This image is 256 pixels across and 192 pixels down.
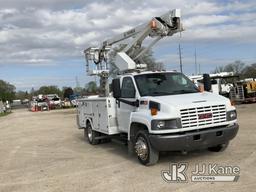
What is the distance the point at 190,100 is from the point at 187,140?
1.00 meters

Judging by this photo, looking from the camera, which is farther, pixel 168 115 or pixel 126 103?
pixel 126 103

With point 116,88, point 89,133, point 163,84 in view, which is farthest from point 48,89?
point 163,84

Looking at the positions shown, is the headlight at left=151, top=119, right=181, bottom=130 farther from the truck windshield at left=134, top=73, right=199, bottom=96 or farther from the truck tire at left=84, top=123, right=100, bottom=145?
the truck tire at left=84, top=123, right=100, bottom=145

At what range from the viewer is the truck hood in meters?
9.25

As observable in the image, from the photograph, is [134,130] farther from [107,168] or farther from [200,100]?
[200,100]

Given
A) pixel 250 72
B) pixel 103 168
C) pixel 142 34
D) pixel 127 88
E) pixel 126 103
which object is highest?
pixel 250 72

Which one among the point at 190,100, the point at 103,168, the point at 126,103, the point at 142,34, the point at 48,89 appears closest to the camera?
the point at 190,100

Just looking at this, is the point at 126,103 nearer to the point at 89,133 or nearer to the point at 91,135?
the point at 91,135

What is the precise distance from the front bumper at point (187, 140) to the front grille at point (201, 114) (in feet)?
0.61

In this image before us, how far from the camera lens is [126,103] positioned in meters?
10.9

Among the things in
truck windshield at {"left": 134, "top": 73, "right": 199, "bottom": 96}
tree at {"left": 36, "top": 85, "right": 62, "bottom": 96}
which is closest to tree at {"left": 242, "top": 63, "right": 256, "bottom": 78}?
truck windshield at {"left": 134, "top": 73, "right": 199, "bottom": 96}

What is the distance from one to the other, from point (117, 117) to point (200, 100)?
3035 mm

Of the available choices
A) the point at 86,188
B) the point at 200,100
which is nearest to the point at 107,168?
the point at 86,188

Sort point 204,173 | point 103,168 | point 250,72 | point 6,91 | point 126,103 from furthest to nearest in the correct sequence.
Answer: point 6,91, point 250,72, point 126,103, point 103,168, point 204,173
